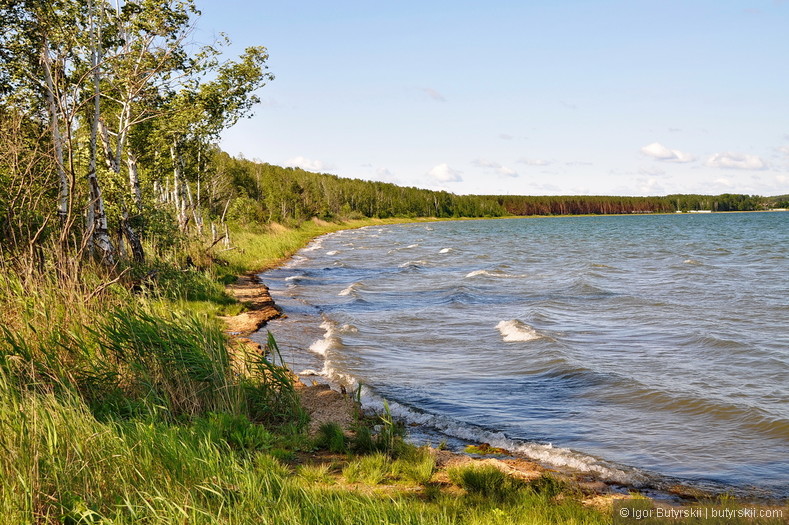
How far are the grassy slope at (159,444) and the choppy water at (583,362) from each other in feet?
8.77

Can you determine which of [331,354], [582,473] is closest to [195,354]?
[582,473]

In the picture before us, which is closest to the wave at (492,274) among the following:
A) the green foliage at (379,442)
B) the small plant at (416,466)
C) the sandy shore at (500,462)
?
the sandy shore at (500,462)

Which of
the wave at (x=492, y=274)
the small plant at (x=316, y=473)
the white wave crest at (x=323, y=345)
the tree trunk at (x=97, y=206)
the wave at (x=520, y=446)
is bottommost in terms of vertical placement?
the wave at (x=520, y=446)

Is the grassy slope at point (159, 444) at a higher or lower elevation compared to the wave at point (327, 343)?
higher

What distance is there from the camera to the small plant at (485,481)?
6.76 metres

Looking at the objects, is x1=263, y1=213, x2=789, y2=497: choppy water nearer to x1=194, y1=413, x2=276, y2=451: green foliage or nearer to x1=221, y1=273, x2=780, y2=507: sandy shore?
x1=221, y1=273, x2=780, y2=507: sandy shore

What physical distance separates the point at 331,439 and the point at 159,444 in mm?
2890

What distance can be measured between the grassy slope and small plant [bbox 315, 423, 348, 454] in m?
0.21

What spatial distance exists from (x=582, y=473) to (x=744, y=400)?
4975mm

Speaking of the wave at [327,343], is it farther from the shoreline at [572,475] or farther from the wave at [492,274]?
the wave at [492,274]

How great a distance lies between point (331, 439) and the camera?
8031 millimetres

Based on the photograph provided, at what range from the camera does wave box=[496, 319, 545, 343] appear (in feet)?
54.5

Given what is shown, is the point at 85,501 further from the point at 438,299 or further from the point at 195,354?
the point at 438,299

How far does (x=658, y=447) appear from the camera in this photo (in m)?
9.17
